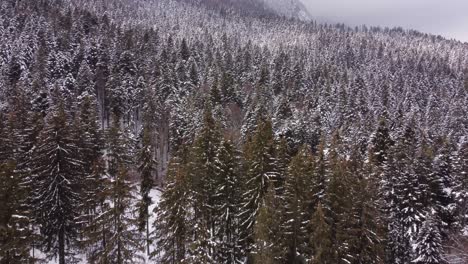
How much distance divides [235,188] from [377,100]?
2898 inches

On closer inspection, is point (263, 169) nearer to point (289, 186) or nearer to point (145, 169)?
point (289, 186)

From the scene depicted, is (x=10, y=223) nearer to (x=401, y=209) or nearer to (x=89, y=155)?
(x=89, y=155)

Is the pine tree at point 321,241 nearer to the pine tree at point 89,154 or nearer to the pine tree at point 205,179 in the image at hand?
the pine tree at point 205,179

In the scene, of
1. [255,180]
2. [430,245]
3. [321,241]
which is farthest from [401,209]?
[255,180]

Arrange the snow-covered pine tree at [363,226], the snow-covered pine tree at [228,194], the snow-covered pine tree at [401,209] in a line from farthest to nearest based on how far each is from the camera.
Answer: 1. the snow-covered pine tree at [401,209]
2. the snow-covered pine tree at [228,194]
3. the snow-covered pine tree at [363,226]

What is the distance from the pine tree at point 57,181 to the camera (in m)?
30.1

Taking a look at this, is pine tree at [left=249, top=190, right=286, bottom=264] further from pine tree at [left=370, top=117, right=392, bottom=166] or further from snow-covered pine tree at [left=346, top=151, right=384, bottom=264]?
pine tree at [left=370, top=117, right=392, bottom=166]

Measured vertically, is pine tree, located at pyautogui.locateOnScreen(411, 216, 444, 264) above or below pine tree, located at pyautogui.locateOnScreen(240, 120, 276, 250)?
below

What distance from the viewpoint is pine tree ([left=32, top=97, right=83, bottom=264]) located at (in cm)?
3012

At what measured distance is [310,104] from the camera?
3666 inches

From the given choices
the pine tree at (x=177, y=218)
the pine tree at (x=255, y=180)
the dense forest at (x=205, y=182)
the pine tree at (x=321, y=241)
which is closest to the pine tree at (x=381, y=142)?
the dense forest at (x=205, y=182)

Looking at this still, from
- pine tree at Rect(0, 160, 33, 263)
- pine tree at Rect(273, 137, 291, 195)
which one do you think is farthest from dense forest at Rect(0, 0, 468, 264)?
pine tree at Rect(273, 137, 291, 195)

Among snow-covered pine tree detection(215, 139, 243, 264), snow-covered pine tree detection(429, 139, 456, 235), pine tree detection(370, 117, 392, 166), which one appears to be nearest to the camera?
snow-covered pine tree detection(215, 139, 243, 264)

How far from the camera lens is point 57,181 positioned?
3014 cm
